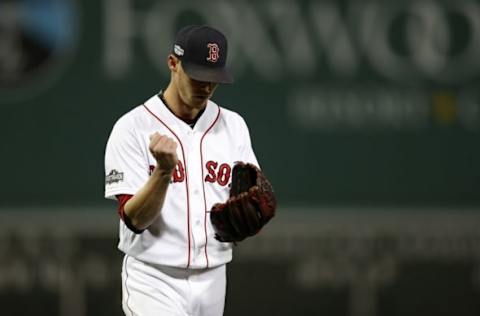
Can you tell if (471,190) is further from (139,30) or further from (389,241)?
(139,30)

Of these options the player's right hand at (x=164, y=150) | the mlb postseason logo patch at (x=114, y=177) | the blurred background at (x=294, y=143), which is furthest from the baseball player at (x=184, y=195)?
the blurred background at (x=294, y=143)

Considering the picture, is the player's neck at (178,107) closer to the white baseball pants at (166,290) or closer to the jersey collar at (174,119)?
the jersey collar at (174,119)

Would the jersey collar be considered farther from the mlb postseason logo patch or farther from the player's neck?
the mlb postseason logo patch

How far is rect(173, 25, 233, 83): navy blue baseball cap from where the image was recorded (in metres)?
2.75

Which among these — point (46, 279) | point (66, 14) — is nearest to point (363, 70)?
point (66, 14)

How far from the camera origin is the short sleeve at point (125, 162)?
2766mm

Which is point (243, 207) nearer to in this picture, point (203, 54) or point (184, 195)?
point (184, 195)

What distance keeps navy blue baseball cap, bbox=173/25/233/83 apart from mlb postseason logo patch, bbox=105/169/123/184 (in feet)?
1.04

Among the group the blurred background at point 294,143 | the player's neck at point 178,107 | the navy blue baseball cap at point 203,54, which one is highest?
the navy blue baseball cap at point 203,54

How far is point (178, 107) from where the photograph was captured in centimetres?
291

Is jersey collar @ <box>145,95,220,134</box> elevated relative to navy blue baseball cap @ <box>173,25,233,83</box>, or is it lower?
lower

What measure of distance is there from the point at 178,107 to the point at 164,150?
0.41 meters

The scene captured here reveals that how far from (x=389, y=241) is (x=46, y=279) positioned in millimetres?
1621

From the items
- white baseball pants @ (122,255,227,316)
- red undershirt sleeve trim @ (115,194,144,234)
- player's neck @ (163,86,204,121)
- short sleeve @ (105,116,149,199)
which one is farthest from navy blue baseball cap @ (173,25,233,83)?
white baseball pants @ (122,255,227,316)
